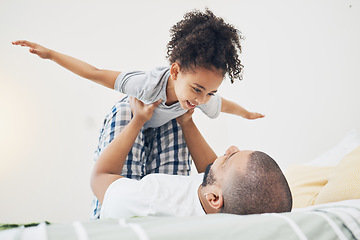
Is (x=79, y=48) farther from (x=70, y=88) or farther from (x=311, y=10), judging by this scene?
(x=311, y=10)

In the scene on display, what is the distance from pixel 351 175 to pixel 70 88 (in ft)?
6.43

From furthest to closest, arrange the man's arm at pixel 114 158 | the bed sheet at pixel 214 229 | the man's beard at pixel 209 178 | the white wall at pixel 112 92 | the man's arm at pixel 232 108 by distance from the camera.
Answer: the white wall at pixel 112 92, the man's arm at pixel 232 108, the man's arm at pixel 114 158, the man's beard at pixel 209 178, the bed sheet at pixel 214 229

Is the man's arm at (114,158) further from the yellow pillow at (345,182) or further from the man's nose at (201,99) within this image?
the yellow pillow at (345,182)

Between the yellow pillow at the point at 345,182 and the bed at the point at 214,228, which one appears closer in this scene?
the bed at the point at 214,228

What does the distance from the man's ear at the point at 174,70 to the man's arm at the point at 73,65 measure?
0.24m

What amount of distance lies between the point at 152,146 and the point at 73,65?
47 cm

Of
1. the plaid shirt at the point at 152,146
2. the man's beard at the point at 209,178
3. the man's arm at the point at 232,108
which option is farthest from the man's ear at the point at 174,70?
the man's beard at the point at 209,178

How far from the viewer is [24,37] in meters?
2.13

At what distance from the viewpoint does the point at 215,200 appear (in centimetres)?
73

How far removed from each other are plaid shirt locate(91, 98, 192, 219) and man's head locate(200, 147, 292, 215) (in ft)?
1.52

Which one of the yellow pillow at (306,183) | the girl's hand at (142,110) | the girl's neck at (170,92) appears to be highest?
the girl's neck at (170,92)

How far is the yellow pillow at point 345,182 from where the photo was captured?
815mm

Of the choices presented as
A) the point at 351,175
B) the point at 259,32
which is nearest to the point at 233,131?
the point at 259,32

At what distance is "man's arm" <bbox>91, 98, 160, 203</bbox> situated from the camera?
2.96 ft
